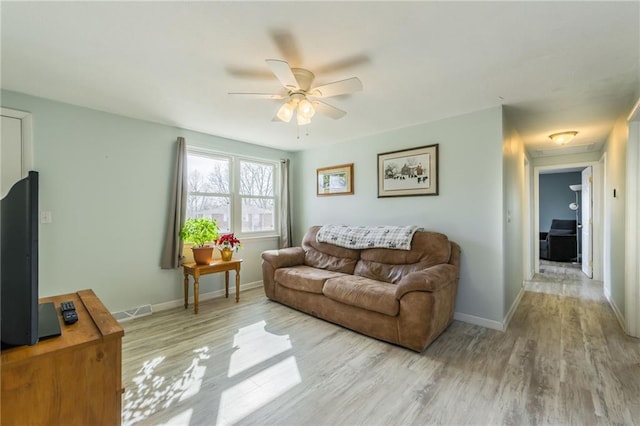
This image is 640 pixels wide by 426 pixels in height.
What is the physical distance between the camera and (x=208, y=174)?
3.99m

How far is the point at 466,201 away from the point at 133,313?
3.97 m

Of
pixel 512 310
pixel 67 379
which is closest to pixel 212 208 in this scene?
pixel 67 379

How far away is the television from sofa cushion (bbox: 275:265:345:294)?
235 cm

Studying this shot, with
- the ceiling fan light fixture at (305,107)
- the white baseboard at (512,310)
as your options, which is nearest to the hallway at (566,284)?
the white baseboard at (512,310)

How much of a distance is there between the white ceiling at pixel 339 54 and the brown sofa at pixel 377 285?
63.4 inches

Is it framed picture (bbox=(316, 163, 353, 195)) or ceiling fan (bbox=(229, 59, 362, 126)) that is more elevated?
ceiling fan (bbox=(229, 59, 362, 126))

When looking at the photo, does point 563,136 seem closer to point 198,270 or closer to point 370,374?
point 370,374

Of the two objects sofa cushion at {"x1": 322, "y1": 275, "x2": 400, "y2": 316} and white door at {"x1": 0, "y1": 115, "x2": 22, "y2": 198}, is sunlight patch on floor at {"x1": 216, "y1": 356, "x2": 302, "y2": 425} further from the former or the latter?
white door at {"x1": 0, "y1": 115, "x2": 22, "y2": 198}

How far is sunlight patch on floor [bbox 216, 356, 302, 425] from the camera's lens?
5.52ft

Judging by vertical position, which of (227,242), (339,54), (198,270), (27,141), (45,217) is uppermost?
(339,54)

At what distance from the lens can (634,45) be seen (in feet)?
5.83

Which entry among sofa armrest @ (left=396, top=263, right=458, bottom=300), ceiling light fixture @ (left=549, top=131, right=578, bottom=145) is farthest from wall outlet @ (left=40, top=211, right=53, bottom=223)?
ceiling light fixture @ (left=549, top=131, right=578, bottom=145)

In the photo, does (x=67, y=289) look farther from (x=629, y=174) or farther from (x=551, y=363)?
(x=629, y=174)

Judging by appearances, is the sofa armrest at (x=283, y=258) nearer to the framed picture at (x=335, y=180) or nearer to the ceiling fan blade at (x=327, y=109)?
the framed picture at (x=335, y=180)
